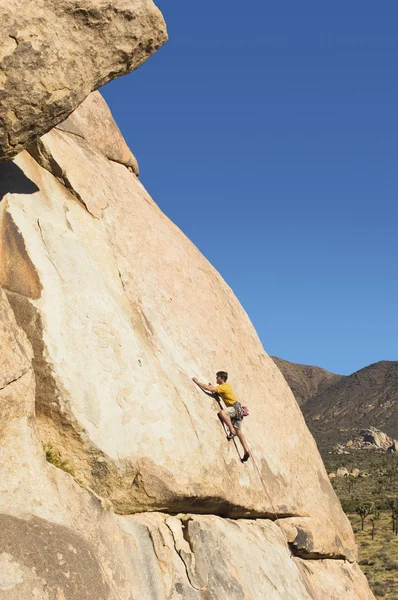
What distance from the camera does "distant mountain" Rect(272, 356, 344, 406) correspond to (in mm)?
180075

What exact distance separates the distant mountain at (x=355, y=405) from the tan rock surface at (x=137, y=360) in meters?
116

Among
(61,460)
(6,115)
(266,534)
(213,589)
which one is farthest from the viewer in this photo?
(266,534)

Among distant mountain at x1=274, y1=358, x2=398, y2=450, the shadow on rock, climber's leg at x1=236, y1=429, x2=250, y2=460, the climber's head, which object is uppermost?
distant mountain at x1=274, y1=358, x2=398, y2=450

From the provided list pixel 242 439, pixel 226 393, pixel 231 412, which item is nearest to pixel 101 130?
pixel 226 393

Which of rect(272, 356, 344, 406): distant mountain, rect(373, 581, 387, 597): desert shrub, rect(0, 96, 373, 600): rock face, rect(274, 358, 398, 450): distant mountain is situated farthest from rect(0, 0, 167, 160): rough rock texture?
rect(272, 356, 344, 406): distant mountain

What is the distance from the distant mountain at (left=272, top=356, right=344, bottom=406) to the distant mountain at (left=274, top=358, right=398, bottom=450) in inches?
69.1

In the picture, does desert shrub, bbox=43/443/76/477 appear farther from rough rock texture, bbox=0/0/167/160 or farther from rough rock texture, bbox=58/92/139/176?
rough rock texture, bbox=58/92/139/176

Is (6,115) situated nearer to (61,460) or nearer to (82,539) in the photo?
(61,460)

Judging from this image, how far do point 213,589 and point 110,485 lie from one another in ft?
6.26

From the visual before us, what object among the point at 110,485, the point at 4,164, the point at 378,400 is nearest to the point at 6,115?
the point at 4,164

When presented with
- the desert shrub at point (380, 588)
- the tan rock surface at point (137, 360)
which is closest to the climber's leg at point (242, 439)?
the tan rock surface at point (137, 360)

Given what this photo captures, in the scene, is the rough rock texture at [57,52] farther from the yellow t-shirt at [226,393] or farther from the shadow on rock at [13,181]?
the yellow t-shirt at [226,393]

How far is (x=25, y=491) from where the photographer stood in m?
6.89

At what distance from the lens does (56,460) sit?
26.3 feet
